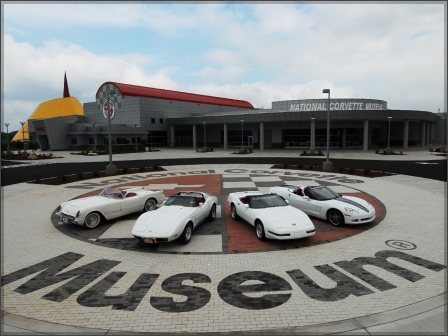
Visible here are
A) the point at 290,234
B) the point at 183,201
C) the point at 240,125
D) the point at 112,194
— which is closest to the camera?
the point at 290,234

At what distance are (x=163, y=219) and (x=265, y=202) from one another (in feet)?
12.0

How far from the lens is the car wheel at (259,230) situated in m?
9.75

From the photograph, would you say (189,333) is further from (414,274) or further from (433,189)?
(433,189)

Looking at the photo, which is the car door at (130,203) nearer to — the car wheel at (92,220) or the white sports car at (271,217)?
the car wheel at (92,220)

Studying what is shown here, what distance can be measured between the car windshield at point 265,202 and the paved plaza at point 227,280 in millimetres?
997

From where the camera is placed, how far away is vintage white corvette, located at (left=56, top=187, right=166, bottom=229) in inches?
433

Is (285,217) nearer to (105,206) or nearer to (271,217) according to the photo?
(271,217)

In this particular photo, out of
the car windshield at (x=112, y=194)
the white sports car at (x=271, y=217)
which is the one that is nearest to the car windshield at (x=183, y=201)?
the white sports car at (x=271, y=217)

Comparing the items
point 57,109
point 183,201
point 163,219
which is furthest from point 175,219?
point 57,109

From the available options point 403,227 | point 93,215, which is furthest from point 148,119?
point 403,227

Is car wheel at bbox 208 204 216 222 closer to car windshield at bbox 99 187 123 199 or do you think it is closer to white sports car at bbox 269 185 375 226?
white sports car at bbox 269 185 375 226

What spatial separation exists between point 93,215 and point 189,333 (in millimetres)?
7345

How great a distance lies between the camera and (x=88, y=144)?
57.4m

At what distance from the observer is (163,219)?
9.69 metres
